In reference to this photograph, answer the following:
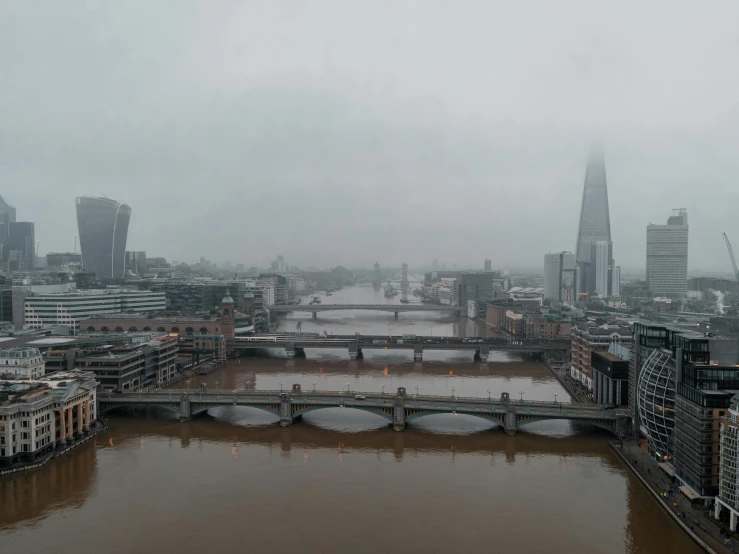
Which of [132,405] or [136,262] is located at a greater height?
[136,262]

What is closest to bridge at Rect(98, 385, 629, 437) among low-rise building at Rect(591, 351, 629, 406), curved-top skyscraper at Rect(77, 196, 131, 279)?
low-rise building at Rect(591, 351, 629, 406)

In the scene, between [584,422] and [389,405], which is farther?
[389,405]

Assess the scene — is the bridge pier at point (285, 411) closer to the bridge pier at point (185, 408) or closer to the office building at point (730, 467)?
the bridge pier at point (185, 408)

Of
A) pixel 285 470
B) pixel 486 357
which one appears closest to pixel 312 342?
pixel 486 357

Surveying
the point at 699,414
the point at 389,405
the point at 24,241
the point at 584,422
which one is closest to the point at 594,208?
the point at 584,422

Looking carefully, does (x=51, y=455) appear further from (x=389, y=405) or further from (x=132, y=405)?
(x=389, y=405)

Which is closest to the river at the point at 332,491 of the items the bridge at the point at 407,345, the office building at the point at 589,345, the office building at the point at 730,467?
the office building at the point at 730,467

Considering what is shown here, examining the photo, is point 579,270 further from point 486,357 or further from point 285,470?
point 285,470
